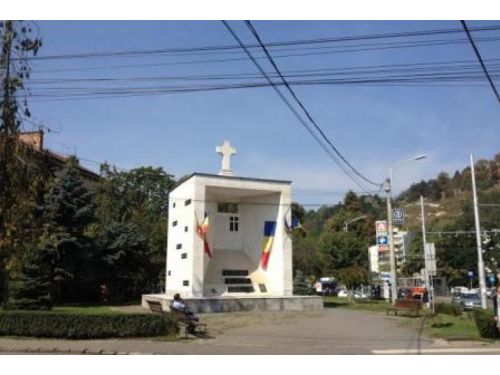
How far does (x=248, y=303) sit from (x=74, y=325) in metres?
15.0

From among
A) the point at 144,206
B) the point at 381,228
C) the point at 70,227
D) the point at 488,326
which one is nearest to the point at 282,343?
the point at 488,326

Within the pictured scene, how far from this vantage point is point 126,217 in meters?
60.0

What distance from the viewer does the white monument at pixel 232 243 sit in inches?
1257

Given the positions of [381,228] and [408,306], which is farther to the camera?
[381,228]

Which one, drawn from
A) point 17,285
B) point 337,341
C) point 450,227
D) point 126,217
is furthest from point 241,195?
point 450,227

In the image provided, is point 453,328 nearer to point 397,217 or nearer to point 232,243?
point 397,217

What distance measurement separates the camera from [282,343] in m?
16.0

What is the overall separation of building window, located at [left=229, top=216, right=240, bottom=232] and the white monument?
0.07 meters

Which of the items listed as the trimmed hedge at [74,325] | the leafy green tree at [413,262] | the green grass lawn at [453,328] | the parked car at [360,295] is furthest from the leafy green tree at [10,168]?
the leafy green tree at [413,262]

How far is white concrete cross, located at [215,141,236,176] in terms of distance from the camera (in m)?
34.8

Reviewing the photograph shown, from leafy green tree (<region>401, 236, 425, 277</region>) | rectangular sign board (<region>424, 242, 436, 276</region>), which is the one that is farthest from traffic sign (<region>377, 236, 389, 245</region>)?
leafy green tree (<region>401, 236, 425, 277</region>)

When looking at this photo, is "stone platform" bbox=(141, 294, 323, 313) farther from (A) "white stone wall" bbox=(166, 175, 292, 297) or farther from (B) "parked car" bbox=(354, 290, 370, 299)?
(B) "parked car" bbox=(354, 290, 370, 299)

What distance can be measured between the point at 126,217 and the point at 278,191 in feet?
95.8
